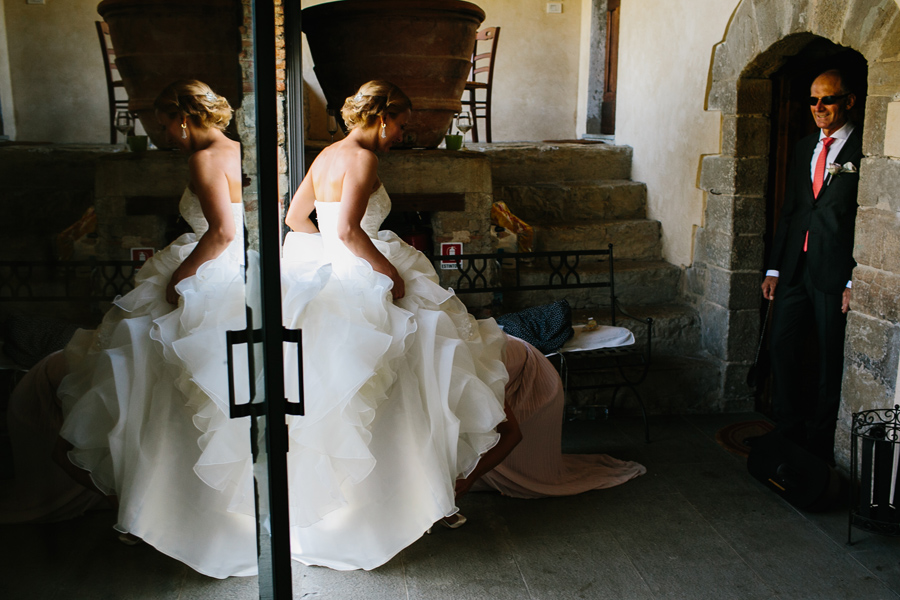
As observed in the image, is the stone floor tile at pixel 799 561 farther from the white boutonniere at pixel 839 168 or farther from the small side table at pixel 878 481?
the white boutonniere at pixel 839 168

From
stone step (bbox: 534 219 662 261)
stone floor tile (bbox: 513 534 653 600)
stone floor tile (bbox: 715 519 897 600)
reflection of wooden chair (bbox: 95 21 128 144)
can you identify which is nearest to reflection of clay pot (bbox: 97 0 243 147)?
reflection of wooden chair (bbox: 95 21 128 144)

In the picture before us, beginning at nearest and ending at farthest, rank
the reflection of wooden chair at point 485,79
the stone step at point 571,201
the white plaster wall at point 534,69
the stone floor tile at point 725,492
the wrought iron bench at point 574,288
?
the stone floor tile at point 725,492 < the wrought iron bench at point 574,288 < the stone step at point 571,201 < the reflection of wooden chair at point 485,79 < the white plaster wall at point 534,69


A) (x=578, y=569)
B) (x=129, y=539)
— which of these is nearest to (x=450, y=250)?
(x=578, y=569)

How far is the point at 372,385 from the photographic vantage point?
2.61m

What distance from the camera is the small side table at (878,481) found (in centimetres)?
291

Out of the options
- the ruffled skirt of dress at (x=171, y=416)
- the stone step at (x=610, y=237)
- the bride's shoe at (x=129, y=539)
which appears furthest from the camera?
the stone step at (x=610, y=237)

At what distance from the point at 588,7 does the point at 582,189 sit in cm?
323

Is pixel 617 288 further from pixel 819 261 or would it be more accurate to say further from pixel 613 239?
pixel 819 261

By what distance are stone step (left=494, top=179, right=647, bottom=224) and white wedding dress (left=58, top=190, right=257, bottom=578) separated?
393 cm

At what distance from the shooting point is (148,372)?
47.3 inches

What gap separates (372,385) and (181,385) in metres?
1.27

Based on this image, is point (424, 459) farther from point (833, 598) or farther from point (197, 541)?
point (833, 598)

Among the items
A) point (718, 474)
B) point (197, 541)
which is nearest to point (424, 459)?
point (197, 541)

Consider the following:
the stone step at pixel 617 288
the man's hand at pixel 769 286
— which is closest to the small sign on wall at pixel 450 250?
the stone step at pixel 617 288
